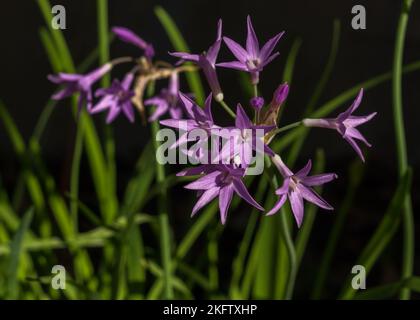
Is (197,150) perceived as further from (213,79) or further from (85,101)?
(85,101)

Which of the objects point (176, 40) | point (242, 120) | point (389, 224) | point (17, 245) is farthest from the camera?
point (176, 40)

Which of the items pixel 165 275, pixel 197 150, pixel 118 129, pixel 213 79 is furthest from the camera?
pixel 118 129

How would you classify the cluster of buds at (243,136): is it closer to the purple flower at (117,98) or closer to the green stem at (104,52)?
the purple flower at (117,98)

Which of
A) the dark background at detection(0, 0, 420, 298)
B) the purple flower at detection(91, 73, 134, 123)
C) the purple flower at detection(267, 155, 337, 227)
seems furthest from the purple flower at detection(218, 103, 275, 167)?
the dark background at detection(0, 0, 420, 298)

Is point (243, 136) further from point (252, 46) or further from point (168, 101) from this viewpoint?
point (168, 101)

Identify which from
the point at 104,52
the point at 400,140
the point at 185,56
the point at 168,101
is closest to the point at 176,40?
the point at 104,52

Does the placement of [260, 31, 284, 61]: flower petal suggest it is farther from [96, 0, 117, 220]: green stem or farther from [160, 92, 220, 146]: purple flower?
[96, 0, 117, 220]: green stem
